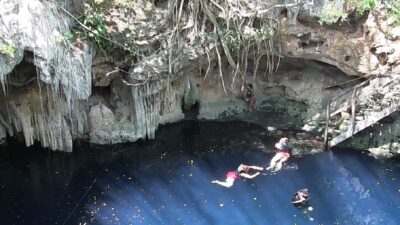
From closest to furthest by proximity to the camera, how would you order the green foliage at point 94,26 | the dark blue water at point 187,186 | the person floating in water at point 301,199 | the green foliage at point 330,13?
the dark blue water at point 187,186, the person floating in water at point 301,199, the green foliage at point 94,26, the green foliage at point 330,13

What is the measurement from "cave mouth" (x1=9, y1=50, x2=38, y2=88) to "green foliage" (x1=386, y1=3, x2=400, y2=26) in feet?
27.0

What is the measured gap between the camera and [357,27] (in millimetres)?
12445

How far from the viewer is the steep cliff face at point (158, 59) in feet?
33.5

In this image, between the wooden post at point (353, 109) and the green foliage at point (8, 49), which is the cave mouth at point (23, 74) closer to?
the green foliage at point (8, 49)

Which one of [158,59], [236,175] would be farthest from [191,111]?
A: [236,175]

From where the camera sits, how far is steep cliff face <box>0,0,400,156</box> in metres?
10.2

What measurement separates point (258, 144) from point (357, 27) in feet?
12.3

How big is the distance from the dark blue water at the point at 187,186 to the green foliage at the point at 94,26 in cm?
303

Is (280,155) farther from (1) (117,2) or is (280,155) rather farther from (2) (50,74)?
(2) (50,74)

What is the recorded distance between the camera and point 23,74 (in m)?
10.8

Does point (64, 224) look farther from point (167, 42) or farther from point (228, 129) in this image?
point (228, 129)

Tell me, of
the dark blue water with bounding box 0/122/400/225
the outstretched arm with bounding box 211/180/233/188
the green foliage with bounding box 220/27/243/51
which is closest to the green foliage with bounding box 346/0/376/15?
the green foliage with bounding box 220/27/243/51

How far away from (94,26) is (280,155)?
5.11 meters

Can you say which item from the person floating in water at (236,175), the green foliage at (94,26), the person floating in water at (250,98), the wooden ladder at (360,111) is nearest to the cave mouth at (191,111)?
the person floating in water at (250,98)
